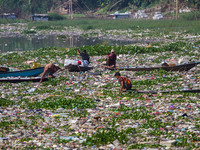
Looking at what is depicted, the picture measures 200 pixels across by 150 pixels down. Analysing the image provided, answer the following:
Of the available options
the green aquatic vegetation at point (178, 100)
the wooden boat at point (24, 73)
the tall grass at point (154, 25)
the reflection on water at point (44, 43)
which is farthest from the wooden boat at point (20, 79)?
the tall grass at point (154, 25)

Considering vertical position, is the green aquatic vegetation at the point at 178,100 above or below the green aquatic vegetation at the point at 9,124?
above

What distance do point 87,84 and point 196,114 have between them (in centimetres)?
494

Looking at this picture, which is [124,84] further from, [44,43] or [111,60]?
[44,43]

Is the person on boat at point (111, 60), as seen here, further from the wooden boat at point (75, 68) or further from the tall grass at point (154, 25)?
the tall grass at point (154, 25)

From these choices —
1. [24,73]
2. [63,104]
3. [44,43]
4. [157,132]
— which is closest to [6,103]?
[63,104]

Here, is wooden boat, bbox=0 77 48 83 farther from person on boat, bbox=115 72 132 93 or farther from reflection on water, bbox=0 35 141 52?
reflection on water, bbox=0 35 141 52

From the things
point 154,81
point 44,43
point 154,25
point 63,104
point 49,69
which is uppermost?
point 154,25

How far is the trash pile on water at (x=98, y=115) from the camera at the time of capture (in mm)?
6480

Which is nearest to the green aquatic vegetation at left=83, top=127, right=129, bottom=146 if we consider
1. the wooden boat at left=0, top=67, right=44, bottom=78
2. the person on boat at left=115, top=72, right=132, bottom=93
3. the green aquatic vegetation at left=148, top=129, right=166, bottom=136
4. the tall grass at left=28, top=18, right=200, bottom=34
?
the green aquatic vegetation at left=148, top=129, right=166, bottom=136

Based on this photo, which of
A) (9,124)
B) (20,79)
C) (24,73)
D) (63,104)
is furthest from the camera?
(24,73)

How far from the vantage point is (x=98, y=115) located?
8.12 m

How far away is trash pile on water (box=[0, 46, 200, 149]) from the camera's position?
648 cm

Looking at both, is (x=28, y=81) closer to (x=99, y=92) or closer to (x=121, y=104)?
(x=99, y=92)

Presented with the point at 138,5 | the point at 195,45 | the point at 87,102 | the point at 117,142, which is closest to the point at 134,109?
the point at 87,102
